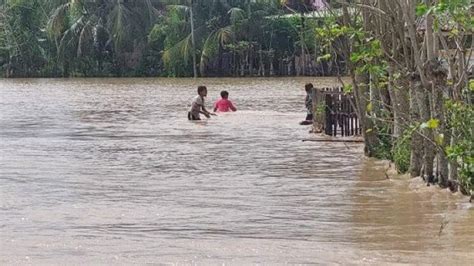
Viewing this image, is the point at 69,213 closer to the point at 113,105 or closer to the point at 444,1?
the point at 444,1

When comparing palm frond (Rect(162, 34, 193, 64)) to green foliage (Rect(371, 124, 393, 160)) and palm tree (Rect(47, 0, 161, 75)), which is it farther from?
green foliage (Rect(371, 124, 393, 160))

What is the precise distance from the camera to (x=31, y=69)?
194 feet

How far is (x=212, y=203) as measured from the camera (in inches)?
436

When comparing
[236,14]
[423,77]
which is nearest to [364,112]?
[423,77]

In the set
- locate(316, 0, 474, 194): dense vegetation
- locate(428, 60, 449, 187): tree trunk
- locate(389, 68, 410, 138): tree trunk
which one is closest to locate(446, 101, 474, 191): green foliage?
locate(316, 0, 474, 194): dense vegetation

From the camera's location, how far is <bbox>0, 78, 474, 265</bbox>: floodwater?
27.4 ft

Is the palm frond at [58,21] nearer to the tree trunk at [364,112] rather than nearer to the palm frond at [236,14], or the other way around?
the palm frond at [236,14]

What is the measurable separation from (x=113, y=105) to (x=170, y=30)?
78.8 feet

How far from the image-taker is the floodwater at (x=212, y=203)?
8.34 metres

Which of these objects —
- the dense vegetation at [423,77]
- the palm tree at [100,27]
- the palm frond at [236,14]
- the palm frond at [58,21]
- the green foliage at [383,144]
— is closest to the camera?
the dense vegetation at [423,77]

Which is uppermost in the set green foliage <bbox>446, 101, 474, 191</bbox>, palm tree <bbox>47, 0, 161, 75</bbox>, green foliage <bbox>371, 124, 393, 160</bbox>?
palm tree <bbox>47, 0, 161, 75</bbox>

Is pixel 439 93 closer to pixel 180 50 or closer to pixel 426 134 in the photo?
pixel 426 134

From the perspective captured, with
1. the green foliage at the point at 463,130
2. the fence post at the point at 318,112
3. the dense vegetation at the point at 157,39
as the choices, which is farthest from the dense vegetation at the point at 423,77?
the dense vegetation at the point at 157,39

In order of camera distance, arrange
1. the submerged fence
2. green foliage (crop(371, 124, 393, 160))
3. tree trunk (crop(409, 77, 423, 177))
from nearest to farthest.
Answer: tree trunk (crop(409, 77, 423, 177))
green foliage (crop(371, 124, 393, 160))
the submerged fence
